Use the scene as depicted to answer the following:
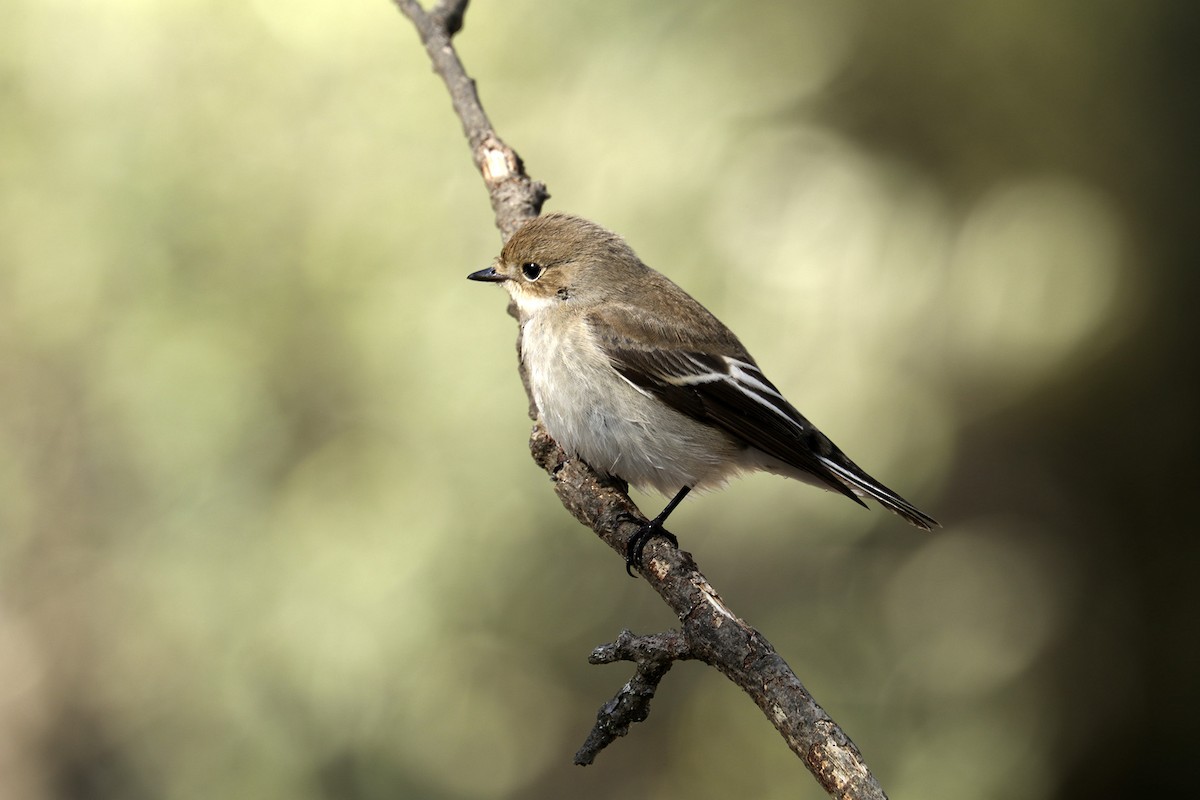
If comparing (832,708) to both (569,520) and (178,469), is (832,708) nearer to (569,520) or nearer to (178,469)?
(569,520)

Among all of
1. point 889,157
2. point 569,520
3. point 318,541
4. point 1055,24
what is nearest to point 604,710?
point 569,520

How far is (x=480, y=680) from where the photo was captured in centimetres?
602

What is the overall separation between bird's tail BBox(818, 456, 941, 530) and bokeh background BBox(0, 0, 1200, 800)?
2.16 m

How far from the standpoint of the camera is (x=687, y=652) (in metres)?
2.64

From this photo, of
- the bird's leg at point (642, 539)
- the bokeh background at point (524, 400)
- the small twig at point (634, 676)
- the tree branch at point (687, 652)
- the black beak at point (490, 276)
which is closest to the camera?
the tree branch at point (687, 652)

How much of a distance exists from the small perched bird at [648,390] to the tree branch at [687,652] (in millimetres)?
132

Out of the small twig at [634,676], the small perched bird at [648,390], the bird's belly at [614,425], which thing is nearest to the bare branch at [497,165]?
the small perched bird at [648,390]

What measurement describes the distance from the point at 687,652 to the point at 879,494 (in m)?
1.22

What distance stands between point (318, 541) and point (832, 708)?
291cm

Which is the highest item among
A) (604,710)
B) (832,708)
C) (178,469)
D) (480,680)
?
(178,469)

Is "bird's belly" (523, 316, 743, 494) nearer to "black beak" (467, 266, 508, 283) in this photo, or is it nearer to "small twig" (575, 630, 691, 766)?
"black beak" (467, 266, 508, 283)

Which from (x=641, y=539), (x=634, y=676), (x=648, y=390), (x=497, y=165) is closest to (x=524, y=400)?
(x=497, y=165)

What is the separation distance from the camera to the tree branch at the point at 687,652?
90.7 inches

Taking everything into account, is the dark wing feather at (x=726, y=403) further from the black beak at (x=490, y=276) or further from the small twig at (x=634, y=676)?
the small twig at (x=634, y=676)
